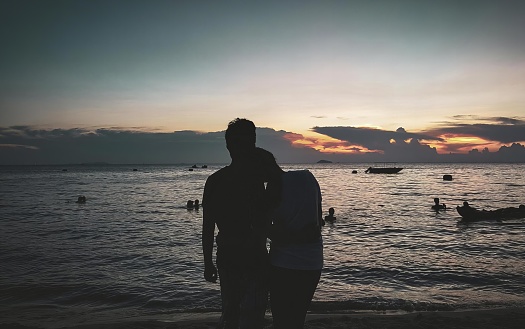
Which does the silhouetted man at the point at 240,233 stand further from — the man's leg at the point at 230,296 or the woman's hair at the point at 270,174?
the woman's hair at the point at 270,174

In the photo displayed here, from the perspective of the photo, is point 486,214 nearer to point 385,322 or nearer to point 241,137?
point 385,322

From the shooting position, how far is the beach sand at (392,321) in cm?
675

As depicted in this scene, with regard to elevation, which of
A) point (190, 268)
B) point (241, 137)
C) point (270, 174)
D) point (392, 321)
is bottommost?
point (190, 268)

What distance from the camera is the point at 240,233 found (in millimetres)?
3236

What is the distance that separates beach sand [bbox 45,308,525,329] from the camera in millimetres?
6754

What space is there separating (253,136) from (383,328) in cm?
517

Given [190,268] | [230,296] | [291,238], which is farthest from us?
[190,268]

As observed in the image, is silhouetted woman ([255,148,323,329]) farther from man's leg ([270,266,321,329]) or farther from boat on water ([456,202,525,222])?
boat on water ([456,202,525,222])

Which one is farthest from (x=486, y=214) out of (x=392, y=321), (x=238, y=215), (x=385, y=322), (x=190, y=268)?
(x=238, y=215)

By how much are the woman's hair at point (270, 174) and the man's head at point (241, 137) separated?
0.09 metres

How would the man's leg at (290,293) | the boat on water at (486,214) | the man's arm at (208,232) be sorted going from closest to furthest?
1. the man's leg at (290,293)
2. the man's arm at (208,232)
3. the boat on water at (486,214)

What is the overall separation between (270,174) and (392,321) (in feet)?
18.2

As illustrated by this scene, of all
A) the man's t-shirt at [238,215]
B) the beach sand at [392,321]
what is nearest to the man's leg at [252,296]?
the man's t-shirt at [238,215]

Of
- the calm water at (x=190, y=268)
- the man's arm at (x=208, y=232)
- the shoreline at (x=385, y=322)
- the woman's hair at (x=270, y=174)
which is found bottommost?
the calm water at (x=190, y=268)
